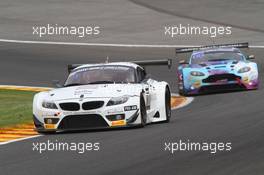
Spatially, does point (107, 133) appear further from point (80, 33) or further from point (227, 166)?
point (80, 33)

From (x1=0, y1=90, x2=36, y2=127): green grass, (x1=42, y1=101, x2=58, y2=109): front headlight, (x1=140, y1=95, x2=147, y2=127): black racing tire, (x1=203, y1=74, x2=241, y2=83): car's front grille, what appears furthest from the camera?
(x1=203, y1=74, x2=241, y2=83): car's front grille

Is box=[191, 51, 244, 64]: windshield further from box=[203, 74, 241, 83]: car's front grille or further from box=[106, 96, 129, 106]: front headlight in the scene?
box=[106, 96, 129, 106]: front headlight

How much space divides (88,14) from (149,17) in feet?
9.29

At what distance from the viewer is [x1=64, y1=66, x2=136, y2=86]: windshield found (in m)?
16.4

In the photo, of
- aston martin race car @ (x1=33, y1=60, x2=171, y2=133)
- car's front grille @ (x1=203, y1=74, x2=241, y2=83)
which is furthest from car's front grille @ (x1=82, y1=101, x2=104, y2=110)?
car's front grille @ (x1=203, y1=74, x2=241, y2=83)

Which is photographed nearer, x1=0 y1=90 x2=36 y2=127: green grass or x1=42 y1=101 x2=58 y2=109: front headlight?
x1=42 y1=101 x2=58 y2=109: front headlight

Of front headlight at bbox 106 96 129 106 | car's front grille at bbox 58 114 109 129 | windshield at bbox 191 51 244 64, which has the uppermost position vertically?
windshield at bbox 191 51 244 64

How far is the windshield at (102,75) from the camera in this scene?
16.4m

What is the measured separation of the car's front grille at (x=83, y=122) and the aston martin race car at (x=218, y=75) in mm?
8371

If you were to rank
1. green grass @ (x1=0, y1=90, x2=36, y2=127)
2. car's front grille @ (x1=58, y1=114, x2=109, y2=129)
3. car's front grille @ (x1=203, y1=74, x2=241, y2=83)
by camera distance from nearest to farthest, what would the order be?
car's front grille @ (x1=58, y1=114, x2=109, y2=129) → green grass @ (x1=0, y1=90, x2=36, y2=127) → car's front grille @ (x1=203, y1=74, x2=241, y2=83)

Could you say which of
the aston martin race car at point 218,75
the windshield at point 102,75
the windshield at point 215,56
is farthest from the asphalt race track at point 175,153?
the windshield at point 215,56

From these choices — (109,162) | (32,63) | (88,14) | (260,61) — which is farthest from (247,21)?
(109,162)

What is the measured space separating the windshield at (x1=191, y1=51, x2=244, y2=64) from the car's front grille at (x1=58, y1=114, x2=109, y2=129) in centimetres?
929

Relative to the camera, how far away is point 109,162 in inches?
453
